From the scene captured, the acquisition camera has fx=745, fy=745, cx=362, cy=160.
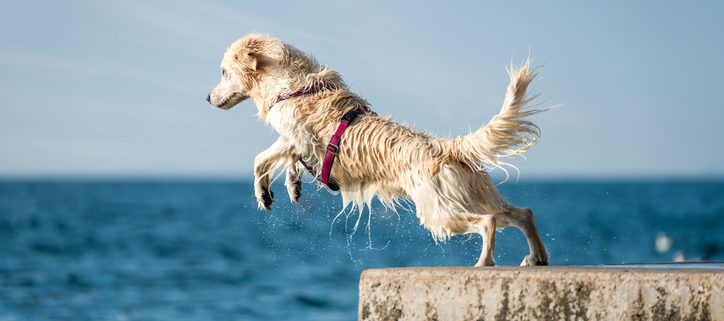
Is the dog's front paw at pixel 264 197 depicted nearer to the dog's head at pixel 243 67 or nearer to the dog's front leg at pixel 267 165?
the dog's front leg at pixel 267 165

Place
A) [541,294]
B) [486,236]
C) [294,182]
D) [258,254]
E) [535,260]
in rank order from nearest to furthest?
1. [541,294]
2. [486,236]
3. [535,260]
4. [294,182]
5. [258,254]

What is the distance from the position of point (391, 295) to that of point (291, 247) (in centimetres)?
2373

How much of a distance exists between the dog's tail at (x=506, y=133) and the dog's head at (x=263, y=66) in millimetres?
1375

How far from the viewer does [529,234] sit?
17.1 ft

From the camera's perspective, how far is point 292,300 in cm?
1739

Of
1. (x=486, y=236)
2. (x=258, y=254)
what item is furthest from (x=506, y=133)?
(x=258, y=254)

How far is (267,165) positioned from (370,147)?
890 millimetres

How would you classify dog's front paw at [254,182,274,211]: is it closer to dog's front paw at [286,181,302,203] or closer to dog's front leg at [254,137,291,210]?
dog's front leg at [254,137,291,210]

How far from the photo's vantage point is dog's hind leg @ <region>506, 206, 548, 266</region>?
5164mm

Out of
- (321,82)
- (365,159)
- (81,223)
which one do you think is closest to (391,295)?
(365,159)

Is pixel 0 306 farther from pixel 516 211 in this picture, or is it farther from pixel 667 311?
pixel 667 311

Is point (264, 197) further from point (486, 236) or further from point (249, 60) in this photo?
point (486, 236)

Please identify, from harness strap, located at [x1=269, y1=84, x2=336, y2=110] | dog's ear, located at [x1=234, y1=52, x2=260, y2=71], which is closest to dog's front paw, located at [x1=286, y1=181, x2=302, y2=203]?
harness strap, located at [x1=269, y1=84, x2=336, y2=110]

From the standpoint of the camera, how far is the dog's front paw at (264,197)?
5.71 meters
